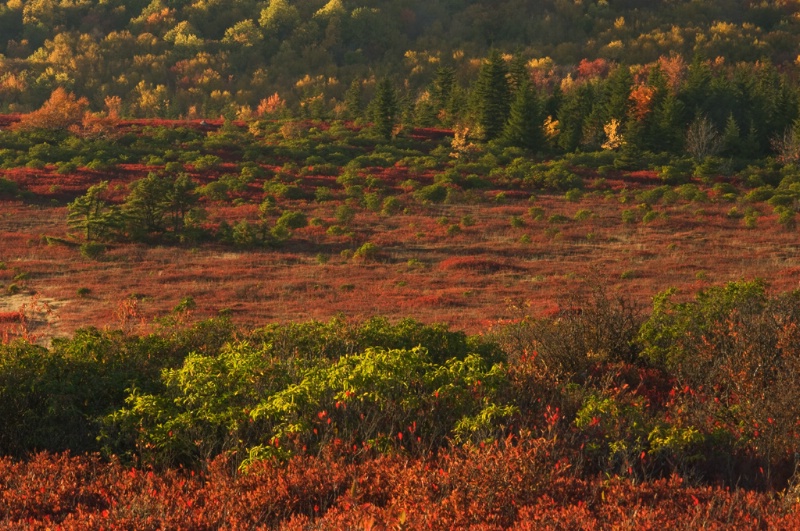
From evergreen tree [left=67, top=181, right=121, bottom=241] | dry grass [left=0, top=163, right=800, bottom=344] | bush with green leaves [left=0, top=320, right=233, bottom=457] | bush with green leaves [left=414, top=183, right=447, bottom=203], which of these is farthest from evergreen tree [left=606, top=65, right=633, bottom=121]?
bush with green leaves [left=0, top=320, right=233, bottom=457]

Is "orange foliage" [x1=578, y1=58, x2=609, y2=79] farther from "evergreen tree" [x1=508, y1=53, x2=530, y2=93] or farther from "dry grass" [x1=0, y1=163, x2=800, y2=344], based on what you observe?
"dry grass" [x1=0, y1=163, x2=800, y2=344]

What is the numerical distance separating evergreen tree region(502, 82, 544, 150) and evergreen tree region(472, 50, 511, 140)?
6.32 feet

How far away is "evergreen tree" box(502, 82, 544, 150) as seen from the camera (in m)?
53.3

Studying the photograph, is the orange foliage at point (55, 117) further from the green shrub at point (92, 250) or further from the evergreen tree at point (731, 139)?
the evergreen tree at point (731, 139)

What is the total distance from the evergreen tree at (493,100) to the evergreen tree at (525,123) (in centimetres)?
193

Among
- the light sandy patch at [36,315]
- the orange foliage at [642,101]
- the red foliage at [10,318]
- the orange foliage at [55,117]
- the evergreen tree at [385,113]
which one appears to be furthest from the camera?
the orange foliage at [642,101]

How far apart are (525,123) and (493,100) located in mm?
4276

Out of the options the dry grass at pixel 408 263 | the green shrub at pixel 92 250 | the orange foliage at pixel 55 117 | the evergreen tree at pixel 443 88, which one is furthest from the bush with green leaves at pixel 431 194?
the orange foliage at pixel 55 117

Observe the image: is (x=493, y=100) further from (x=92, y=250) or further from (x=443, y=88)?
(x=92, y=250)

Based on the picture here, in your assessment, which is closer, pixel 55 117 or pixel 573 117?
pixel 55 117

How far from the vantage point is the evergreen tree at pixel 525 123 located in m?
53.3

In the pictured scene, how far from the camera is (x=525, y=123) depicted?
53.4 metres

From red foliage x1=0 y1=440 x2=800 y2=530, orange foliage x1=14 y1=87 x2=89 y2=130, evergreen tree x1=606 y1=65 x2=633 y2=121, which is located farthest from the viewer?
evergreen tree x1=606 y1=65 x2=633 y2=121

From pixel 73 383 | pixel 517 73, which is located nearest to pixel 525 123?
pixel 517 73
